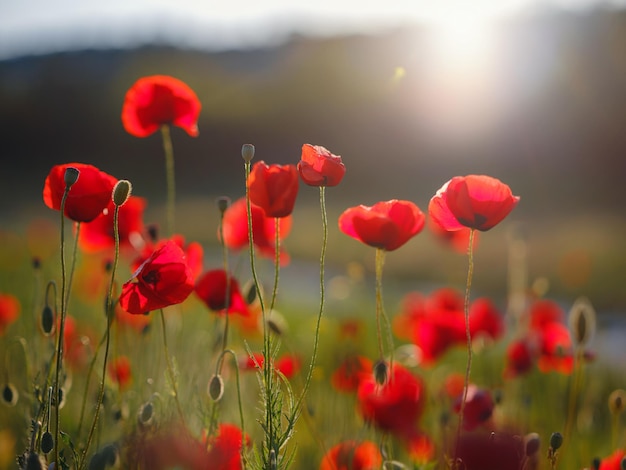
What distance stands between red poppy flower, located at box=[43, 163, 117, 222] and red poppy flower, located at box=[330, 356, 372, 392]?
36.2 inches

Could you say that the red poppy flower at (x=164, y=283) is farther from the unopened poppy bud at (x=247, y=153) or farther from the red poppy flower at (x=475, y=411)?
the red poppy flower at (x=475, y=411)

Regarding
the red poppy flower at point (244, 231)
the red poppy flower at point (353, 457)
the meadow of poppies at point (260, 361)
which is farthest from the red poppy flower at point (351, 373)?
the red poppy flower at point (244, 231)

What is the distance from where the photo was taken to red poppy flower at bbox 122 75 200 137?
68.4 inches

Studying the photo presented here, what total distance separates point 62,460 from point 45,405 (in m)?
0.11

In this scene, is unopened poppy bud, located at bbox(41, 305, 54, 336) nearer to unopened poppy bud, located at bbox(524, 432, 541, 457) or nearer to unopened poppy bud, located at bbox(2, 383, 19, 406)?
unopened poppy bud, located at bbox(2, 383, 19, 406)

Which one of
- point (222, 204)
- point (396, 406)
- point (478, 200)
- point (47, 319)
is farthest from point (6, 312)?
point (478, 200)

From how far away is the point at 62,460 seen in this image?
1.21 meters

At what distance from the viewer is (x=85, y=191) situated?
125 centimetres

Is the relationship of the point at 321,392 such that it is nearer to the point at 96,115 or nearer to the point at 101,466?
the point at 101,466

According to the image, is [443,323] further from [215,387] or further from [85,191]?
[85,191]

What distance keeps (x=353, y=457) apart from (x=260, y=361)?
33 cm

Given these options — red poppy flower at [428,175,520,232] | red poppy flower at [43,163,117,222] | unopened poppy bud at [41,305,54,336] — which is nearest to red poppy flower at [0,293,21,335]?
unopened poppy bud at [41,305,54,336]

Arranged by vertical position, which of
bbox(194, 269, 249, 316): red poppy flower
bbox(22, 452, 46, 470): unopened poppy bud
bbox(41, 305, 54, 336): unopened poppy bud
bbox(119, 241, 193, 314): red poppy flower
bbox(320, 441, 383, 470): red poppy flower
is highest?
bbox(119, 241, 193, 314): red poppy flower

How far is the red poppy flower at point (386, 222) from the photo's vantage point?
128 cm
